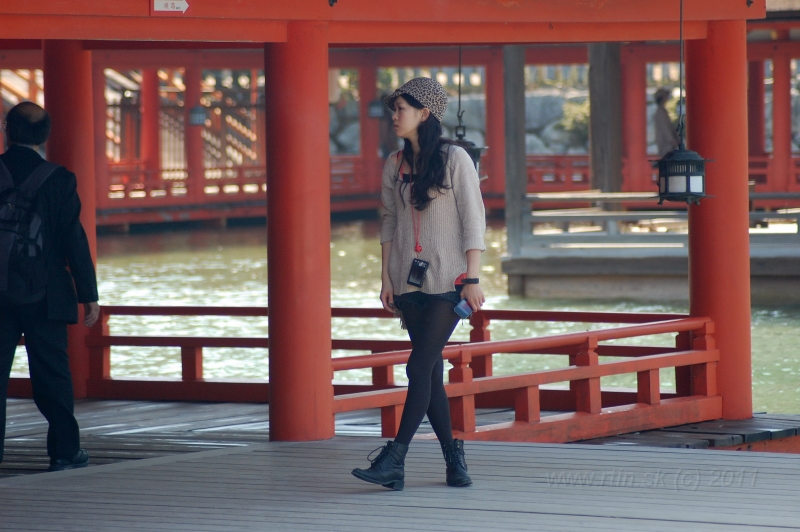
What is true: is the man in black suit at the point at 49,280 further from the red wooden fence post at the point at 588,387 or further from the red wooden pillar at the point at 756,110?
the red wooden pillar at the point at 756,110

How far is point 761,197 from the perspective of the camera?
12547mm

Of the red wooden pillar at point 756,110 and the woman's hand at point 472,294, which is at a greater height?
the red wooden pillar at point 756,110

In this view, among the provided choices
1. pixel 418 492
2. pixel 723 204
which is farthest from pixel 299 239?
pixel 723 204

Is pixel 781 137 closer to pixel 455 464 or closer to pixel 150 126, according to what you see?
pixel 150 126

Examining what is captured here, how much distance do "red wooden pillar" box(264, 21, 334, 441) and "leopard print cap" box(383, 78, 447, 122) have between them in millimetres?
951

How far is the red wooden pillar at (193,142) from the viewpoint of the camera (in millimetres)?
20641

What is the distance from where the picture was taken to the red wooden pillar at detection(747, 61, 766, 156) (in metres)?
17.5

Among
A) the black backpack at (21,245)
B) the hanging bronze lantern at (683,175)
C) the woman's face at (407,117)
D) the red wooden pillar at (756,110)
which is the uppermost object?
the red wooden pillar at (756,110)

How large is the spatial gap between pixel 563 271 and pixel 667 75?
15542 millimetres

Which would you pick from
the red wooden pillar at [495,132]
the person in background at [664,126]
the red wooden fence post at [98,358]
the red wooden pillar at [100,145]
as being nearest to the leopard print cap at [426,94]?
the red wooden fence post at [98,358]

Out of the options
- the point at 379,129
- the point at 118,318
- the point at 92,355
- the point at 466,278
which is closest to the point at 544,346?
the point at 466,278

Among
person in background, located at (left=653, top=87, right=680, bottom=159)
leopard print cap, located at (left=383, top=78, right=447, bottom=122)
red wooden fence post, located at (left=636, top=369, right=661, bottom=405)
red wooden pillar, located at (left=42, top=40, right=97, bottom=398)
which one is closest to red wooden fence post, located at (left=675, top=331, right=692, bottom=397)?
red wooden fence post, located at (left=636, top=369, right=661, bottom=405)

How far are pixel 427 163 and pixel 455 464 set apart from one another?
37.4 inches

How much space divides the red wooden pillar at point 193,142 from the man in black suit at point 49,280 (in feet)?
53.6
